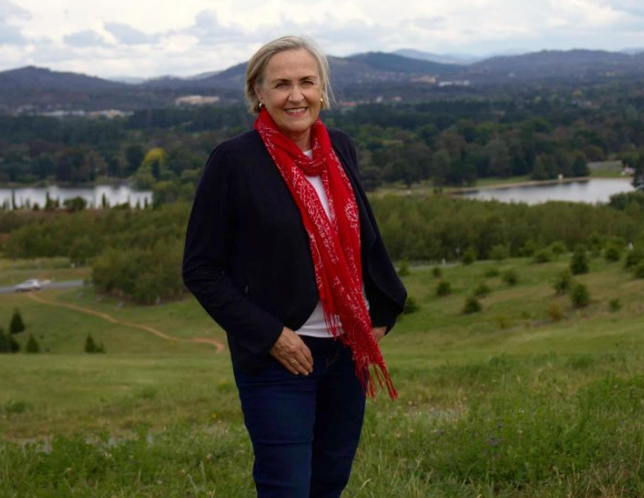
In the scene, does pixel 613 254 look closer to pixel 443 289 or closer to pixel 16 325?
pixel 443 289

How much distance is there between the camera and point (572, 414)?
13.1 feet

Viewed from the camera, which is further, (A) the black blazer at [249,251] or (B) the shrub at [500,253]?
(B) the shrub at [500,253]

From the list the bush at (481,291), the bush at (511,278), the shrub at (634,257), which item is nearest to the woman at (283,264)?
the shrub at (634,257)

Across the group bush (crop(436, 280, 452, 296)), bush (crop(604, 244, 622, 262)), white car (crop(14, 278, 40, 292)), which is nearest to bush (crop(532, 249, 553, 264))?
bush (crop(604, 244, 622, 262))

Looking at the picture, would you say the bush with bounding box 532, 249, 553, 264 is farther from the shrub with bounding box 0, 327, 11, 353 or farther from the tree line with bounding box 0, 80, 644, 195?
the tree line with bounding box 0, 80, 644, 195

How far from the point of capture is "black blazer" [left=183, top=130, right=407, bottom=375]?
2.61m

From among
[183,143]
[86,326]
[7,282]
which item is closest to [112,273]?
[86,326]

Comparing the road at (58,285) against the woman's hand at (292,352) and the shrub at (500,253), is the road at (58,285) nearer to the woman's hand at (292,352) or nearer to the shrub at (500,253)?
the shrub at (500,253)

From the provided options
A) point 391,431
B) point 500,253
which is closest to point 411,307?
point 500,253

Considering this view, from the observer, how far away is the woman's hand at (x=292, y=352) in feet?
8.48

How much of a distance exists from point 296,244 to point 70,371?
10.1 metres

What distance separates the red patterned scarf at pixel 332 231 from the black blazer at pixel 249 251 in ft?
0.12

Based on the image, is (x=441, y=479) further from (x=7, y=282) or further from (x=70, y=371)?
(x=7, y=282)

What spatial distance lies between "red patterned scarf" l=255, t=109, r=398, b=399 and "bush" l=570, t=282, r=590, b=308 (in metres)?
22.1
